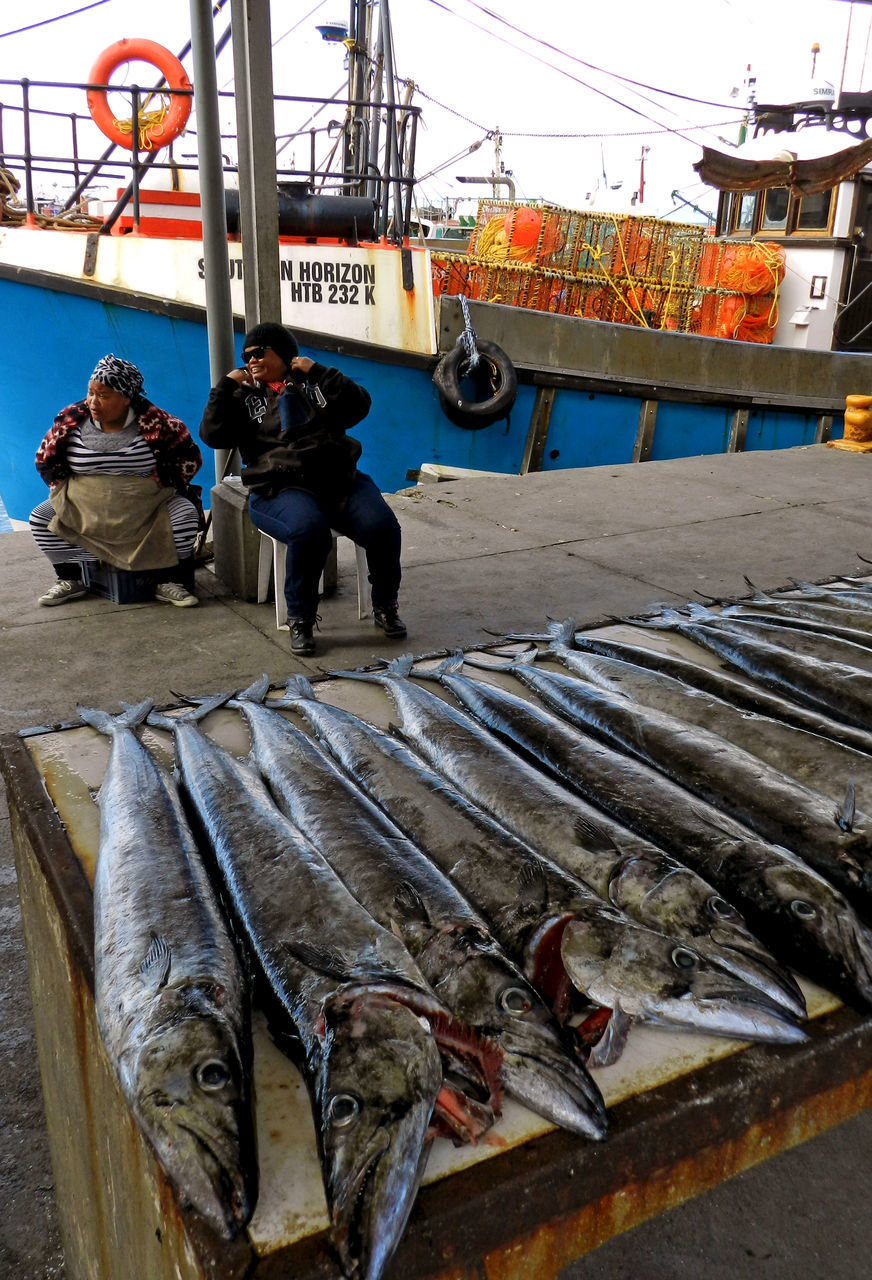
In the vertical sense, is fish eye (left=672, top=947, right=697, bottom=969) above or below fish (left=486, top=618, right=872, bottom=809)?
above

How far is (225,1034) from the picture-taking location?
1.19 m

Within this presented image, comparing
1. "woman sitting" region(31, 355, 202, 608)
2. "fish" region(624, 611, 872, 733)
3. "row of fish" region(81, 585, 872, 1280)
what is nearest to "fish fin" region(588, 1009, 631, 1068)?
"row of fish" region(81, 585, 872, 1280)

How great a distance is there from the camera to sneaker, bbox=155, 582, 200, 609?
17.0 ft

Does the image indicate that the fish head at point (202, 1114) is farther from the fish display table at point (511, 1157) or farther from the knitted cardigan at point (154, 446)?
A: the knitted cardigan at point (154, 446)

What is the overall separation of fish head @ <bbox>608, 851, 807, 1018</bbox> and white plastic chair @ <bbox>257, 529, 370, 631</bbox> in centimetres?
351

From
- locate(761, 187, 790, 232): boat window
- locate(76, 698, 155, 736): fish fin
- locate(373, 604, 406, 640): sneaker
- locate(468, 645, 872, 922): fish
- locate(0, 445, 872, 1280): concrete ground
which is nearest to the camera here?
locate(468, 645, 872, 922): fish

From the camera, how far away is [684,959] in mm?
1269

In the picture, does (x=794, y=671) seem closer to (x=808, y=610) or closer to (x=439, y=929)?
(x=808, y=610)

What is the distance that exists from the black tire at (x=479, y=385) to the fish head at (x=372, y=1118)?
8663 mm

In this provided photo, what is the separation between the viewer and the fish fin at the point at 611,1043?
1.22m

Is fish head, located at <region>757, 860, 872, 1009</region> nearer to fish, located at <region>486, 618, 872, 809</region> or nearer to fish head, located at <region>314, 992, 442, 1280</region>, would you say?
fish, located at <region>486, 618, 872, 809</region>

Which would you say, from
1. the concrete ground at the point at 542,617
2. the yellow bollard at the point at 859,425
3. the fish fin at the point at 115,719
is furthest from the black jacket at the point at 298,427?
the yellow bollard at the point at 859,425

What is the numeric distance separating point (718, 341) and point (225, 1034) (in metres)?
11.1

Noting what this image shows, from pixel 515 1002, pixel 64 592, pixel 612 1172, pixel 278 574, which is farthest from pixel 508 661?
pixel 64 592
